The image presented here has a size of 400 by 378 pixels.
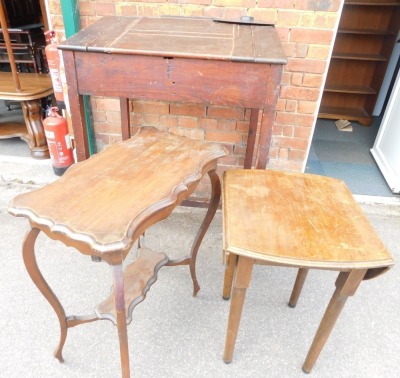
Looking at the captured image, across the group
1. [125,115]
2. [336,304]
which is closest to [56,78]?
[125,115]

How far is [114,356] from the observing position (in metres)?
1.40

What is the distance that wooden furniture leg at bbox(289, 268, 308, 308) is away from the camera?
60.9 inches

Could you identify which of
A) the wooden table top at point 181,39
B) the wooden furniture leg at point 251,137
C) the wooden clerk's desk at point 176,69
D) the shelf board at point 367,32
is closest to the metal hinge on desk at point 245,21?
the wooden table top at point 181,39

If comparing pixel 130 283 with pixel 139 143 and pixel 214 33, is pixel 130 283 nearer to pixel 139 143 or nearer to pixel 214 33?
pixel 139 143

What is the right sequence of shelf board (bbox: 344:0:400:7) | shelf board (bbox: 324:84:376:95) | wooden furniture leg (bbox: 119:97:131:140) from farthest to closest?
shelf board (bbox: 324:84:376:95)
shelf board (bbox: 344:0:400:7)
wooden furniture leg (bbox: 119:97:131:140)

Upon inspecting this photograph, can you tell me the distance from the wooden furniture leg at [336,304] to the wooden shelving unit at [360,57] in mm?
2919

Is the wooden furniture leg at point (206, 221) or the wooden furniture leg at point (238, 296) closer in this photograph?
the wooden furniture leg at point (238, 296)

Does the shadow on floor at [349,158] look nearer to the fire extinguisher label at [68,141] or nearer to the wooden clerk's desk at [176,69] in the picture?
the wooden clerk's desk at [176,69]

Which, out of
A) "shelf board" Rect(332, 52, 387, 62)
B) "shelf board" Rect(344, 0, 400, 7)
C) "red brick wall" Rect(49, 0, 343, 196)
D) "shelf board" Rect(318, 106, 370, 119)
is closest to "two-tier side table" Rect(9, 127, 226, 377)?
"red brick wall" Rect(49, 0, 343, 196)

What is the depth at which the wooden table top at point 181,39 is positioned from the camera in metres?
1.22

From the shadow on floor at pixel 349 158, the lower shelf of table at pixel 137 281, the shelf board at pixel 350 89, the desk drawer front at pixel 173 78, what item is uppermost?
the desk drawer front at pixel 173 78

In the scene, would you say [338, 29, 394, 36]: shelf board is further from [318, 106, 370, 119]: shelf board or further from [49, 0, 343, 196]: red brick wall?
[49, 0, 343, 196]: red brick wall

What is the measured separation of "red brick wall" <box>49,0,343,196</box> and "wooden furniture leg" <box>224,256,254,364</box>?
1.17 metres

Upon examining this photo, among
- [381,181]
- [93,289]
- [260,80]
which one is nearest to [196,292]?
[93,289]
